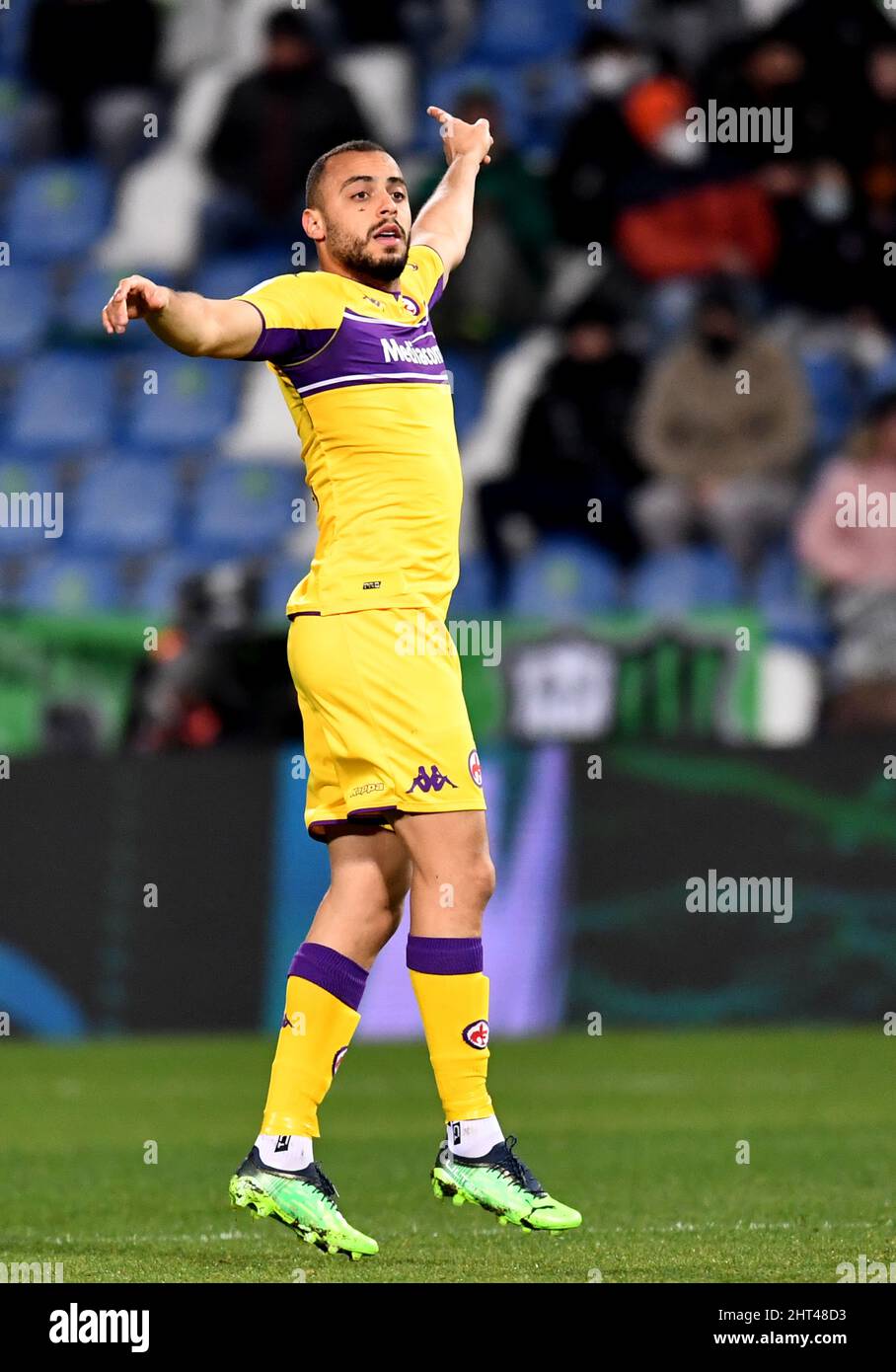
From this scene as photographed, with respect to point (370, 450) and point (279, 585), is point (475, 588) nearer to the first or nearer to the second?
point (279, 585)

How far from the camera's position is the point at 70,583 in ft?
51.3

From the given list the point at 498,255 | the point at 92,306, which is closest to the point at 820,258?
the point at 498,255

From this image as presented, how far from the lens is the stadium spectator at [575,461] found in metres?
14.8

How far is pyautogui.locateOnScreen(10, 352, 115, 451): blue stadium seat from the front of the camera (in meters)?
16.6

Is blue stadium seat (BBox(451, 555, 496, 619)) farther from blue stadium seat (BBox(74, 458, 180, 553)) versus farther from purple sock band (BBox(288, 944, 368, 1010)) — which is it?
purple sock band (BBox(288, 944, 368, 1010))

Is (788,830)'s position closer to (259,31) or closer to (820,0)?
(820,0)

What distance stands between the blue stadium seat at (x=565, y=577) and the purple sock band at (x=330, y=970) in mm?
8681

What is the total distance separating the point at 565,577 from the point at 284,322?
8949mm

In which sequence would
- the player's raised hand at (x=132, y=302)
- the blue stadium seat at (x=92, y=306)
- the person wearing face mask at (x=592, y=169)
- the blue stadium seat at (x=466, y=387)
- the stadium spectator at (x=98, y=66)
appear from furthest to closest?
the stadium spectator at (x=98, y=66), the blue stadium seat at (x=92, y=306), the person wearing face mask at (x=592, y=169), the blue stadium seat at (x=466, y=387), the player's raised hand at (x=132, y=302)

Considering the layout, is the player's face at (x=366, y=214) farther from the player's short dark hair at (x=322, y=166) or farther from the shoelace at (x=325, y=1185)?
the shoelace at (x=325, y=1185)

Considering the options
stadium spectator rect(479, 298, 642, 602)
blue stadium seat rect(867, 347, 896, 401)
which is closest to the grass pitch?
stadium spectator rect(479, 298, 642, 602)

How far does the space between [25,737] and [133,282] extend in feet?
27.8

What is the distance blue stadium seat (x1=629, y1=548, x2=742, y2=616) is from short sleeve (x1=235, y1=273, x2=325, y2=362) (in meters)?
8.72
